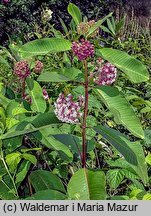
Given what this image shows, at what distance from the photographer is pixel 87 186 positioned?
1.60 meters

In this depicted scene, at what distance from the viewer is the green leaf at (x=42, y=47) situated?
65.4 inches

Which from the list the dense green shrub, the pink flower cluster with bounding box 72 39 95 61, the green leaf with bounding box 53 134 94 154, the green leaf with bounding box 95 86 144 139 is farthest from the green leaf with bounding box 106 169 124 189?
the dense green shrub

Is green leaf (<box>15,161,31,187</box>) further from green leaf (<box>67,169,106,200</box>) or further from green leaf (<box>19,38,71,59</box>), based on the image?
green leaf (<box>19,38,71,59</box>)

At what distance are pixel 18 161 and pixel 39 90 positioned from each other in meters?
0.48

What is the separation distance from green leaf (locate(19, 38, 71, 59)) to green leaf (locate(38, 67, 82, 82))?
0.07 meters

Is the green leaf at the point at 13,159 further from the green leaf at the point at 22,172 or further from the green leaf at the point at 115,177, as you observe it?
the green leaf at the point at 115,177

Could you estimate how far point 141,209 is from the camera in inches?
56.2

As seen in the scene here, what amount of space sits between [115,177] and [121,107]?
0.28 meters

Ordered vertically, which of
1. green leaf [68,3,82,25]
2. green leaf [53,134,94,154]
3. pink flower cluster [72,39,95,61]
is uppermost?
green leaf [68,3,82,25]

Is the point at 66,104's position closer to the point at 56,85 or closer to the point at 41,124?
the point at 41,124

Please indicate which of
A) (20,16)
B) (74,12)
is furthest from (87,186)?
(20,16)

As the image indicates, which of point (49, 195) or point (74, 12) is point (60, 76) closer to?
point (74, 12)

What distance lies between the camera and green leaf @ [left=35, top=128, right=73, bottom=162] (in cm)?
176

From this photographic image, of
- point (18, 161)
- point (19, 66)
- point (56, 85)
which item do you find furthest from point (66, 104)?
point (56, 85)
